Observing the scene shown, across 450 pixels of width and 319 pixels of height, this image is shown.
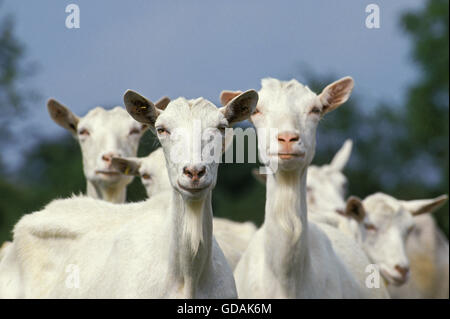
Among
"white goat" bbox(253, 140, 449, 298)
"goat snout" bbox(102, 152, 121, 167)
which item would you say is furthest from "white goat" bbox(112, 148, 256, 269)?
"white goat" bbox(253, 140, 449, 298)

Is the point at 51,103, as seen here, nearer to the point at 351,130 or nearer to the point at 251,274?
the point at 251,274

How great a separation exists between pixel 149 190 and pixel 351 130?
26.3 meters

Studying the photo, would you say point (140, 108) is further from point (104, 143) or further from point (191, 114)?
point (104, 143)

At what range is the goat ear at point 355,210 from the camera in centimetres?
1108

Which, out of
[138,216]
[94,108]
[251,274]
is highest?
[94,108]

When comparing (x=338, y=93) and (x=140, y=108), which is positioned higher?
(x=338, y=93)

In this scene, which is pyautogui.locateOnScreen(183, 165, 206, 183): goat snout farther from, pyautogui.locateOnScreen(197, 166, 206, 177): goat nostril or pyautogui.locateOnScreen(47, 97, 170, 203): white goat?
pyautogui.locateOnScreen(47, 97, 170, 203): white goat

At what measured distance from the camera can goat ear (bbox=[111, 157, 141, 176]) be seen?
9758 millimetres

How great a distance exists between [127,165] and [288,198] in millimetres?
2288

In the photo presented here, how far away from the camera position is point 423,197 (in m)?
28.5

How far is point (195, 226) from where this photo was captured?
6645 millimetres

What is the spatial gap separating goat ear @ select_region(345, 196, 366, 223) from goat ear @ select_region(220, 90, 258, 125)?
434 centimetres

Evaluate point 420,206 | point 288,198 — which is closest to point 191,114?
point 288,198

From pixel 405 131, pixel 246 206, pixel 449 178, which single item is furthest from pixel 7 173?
pixel 449 178
